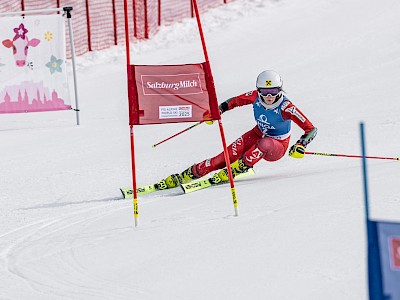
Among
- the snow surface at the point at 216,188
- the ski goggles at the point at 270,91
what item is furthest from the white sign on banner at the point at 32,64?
the ski goggles at the point at 270,91

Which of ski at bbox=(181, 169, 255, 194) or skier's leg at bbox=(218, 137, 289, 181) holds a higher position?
skier's leg at bbox=(218, 137, 289, 181)

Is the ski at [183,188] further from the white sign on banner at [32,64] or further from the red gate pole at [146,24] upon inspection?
the red gate pole at [146,24]

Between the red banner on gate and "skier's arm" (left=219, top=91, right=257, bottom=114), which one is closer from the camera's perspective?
the red banner on gate

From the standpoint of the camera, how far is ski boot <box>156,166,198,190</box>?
9.12 meters

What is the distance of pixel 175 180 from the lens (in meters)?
9.14

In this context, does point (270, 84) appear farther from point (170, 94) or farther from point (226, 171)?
point (170, 94)

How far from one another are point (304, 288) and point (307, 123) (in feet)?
12.0

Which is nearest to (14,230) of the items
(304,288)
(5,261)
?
(5,261)

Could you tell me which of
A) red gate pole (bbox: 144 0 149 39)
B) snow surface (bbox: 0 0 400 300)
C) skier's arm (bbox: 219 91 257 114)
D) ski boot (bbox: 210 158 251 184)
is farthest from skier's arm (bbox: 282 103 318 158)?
red gate pole (bbox: 144 0 149 39)

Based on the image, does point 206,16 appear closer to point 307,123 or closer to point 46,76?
point 46,76

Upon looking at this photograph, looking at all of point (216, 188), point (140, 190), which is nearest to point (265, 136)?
point (216, 188)

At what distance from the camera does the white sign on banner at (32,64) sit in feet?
41.7

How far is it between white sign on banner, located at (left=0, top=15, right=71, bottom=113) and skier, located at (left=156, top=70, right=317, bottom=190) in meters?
4.05

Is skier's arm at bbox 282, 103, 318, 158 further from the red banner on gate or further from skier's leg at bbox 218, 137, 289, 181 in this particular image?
the red banner on gate
